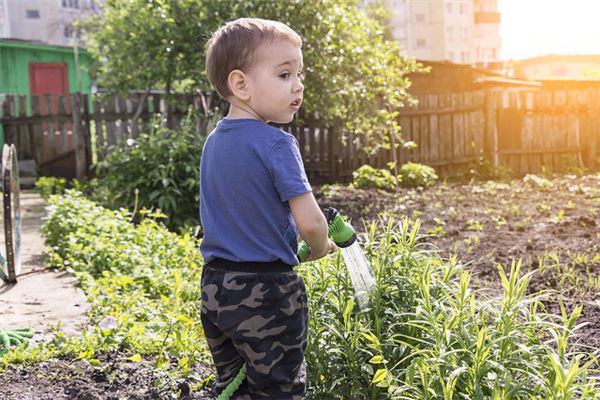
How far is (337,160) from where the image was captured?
1179cm

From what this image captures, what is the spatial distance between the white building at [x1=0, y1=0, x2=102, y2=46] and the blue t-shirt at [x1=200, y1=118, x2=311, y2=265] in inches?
1492

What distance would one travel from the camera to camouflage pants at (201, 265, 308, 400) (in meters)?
2.45

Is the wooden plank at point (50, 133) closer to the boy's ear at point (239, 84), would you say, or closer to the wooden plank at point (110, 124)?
the wooden plank at point (110, 124)

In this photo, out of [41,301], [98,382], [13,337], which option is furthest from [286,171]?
[41,301]

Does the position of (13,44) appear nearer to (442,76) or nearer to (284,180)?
(442,76)

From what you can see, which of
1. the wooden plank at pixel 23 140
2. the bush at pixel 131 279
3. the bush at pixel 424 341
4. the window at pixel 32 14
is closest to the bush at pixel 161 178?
the bush at pixel 131 279

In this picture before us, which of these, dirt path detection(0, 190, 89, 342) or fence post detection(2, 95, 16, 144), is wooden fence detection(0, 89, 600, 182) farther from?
dirt path detection(0, 190, 89, 342)

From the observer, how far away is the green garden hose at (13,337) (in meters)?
3.66

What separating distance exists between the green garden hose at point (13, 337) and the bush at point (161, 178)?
12.1 ft

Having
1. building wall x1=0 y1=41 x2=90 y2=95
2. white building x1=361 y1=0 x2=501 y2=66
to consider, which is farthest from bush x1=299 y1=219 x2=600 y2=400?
white building x1=361 y1=0 x2=501 y2=66

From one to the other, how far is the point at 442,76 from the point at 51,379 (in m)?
14.6

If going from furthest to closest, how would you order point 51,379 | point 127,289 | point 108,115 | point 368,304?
point 108,115
point 127,289
point 51,379
point 368,304

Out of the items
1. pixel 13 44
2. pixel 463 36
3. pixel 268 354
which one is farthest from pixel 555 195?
pixel 463 36

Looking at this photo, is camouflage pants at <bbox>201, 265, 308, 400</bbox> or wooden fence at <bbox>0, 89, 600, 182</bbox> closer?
camouflage pants at <bbox>201, 265, 308, 400</bbox>
